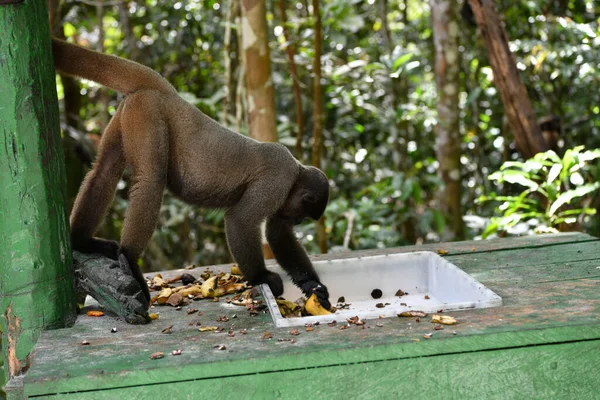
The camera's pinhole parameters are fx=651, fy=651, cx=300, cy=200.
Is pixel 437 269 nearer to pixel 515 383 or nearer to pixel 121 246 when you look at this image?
pixel 515 383

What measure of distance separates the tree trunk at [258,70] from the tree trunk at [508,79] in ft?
6.75

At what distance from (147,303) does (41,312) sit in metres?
0.45

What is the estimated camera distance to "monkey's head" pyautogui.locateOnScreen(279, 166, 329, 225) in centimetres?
378

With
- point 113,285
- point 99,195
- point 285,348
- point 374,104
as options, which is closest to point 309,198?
point 99,195

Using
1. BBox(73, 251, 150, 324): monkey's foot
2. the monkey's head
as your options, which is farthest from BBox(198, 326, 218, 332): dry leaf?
the monkey's head

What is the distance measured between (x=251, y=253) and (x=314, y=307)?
0.53 metres

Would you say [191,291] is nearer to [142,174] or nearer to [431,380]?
[142,174]

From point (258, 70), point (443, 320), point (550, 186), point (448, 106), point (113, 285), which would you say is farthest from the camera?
point (448, 106)

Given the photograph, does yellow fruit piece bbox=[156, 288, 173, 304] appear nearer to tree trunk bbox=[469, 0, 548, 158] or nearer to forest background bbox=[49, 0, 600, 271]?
forest background bbox=[49, 0, 600, 271]

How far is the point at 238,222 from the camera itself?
3.50 metres

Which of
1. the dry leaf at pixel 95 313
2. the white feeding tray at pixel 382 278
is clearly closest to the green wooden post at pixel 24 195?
the dry leaf at pixel 95 313

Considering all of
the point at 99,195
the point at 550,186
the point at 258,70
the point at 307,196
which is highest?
the point at 258,70

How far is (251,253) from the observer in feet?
11.3

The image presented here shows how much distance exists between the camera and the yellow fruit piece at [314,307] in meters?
3.08
